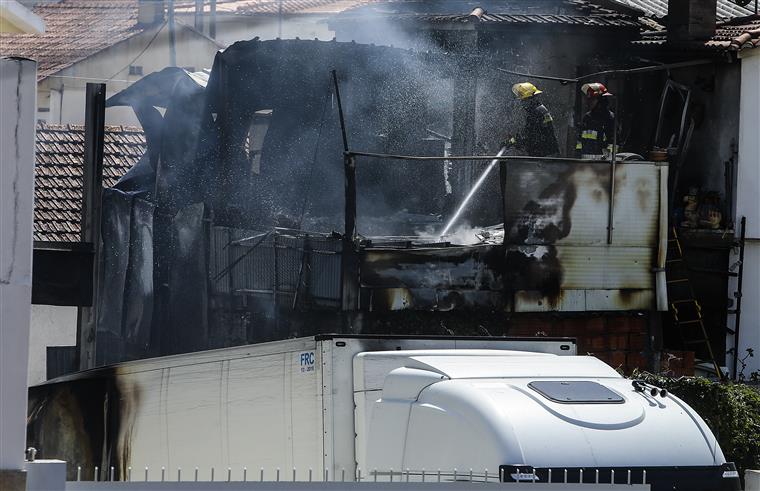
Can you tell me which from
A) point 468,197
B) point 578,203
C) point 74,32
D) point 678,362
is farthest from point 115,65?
point 678,362

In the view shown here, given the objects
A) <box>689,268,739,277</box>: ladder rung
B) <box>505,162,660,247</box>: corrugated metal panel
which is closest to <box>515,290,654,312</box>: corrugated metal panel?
<box>505,162,660,247</box>: corrugated metal panel

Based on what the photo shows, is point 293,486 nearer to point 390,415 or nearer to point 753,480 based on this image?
point 753,480

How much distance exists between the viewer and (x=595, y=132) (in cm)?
1745

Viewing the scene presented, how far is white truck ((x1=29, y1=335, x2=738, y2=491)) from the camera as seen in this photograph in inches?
270

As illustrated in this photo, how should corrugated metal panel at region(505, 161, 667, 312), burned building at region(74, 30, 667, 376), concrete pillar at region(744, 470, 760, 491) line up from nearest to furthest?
concrete pillar at region(744, 470, 760, 491), burned building at region(74, 30, 667, 376), corrugated metal panel at region(505, 161, 667, 312)

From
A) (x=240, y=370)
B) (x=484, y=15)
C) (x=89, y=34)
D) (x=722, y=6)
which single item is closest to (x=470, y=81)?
(x=484, y=15)

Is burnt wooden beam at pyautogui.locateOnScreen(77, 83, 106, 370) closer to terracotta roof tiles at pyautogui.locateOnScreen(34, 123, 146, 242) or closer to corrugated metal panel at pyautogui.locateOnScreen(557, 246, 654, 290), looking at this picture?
terracotta roof tiles at pyautogui.locateOnScreen(34, 123, 146, 242)

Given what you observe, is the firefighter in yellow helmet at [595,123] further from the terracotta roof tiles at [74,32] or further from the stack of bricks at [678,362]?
the terracotta roof tiles at [74,32]

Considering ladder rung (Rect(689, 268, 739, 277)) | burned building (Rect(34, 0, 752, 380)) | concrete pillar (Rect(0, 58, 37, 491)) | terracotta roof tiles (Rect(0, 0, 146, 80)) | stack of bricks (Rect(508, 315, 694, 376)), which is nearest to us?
concrete pillar (Rect(0, 58, 37, 491))

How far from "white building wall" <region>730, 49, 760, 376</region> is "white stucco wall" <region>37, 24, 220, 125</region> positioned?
722 inches

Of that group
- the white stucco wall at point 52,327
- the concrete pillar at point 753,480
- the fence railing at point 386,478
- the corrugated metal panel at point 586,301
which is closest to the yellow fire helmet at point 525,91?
the corrugated metal panel at point 586,301

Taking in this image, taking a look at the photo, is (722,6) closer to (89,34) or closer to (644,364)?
(644,364)

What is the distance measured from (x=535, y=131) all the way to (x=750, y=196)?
3.45m

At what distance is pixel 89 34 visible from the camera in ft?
118
